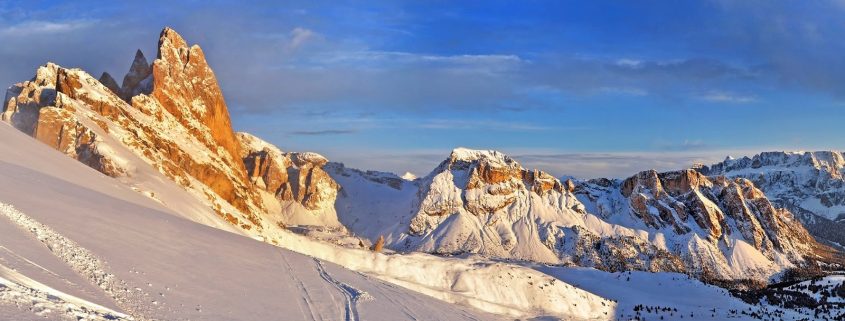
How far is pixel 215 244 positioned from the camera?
35.3 meters

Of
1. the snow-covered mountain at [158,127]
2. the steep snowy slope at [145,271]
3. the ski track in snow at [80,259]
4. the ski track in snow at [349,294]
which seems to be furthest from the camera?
the snow-covered mountain at [158,127]

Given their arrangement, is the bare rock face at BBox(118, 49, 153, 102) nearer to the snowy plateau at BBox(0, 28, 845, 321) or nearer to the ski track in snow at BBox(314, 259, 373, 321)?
the snowy plateau at BBox(0, 28, 845, 321)

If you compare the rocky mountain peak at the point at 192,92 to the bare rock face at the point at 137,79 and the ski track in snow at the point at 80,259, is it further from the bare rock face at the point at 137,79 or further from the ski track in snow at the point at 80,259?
the ski track in snow at the point at 80,259

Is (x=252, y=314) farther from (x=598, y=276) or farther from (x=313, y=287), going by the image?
(x=598, y=276)

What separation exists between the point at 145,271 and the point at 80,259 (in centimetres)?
261

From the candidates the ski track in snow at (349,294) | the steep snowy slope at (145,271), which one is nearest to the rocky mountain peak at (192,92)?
the steep snowy slope at (145,271)

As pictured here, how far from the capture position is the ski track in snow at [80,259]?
21.0 metres

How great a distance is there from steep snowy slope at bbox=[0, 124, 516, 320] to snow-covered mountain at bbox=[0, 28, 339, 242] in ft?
103

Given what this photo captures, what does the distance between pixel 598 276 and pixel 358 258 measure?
132 ft

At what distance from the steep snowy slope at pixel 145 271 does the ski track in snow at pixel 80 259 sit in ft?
0.14

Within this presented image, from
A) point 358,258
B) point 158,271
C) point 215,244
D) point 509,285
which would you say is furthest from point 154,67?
point 158,271

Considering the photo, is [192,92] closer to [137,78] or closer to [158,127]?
[137,78]

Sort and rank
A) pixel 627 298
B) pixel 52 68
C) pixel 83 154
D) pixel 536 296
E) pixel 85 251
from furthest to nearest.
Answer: pixel 52 68 → pixel 83 154 → pixel 627 298 → pixel 536 296 → pixel 85 251

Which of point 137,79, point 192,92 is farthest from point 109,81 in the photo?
point 192,92
